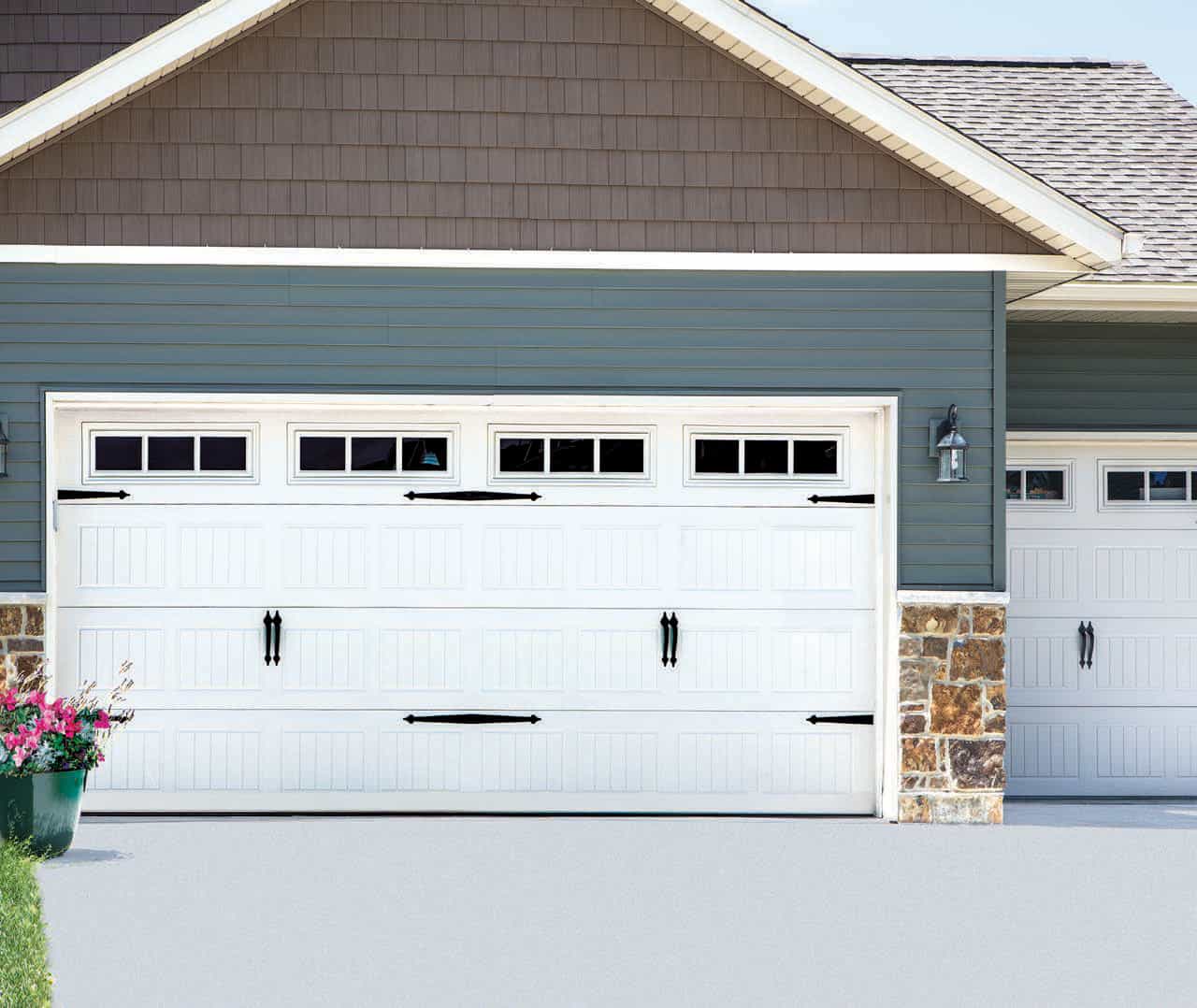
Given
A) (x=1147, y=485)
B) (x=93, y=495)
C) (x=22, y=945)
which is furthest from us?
(x=1147, y=485)

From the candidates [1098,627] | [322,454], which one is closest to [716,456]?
[322,454]

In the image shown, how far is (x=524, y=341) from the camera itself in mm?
9000

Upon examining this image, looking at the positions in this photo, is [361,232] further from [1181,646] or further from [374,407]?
[1181,646]

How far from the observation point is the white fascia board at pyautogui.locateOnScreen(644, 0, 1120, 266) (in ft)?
28.3

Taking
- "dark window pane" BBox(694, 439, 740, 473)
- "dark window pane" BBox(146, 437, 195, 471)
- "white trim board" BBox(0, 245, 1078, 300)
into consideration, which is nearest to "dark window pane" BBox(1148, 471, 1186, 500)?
"white trim board" BBox(0, 245, 1078, 300)

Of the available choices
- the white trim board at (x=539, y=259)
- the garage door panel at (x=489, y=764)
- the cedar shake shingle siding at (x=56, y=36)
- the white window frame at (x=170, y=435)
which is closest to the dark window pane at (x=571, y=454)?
the white trim board at (x=539, y=259)

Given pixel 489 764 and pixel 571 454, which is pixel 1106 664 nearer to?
pixel 571 454

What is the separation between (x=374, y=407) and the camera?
30.0 feet

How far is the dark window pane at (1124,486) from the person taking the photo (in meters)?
10.5

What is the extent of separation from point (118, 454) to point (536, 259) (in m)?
2.64

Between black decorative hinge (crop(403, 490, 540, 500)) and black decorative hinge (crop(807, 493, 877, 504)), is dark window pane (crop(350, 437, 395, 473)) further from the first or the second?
black decorative hinge (crop(807, 493, 877, 504))

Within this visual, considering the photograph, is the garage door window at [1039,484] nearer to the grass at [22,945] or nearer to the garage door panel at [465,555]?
the garage door panel at [465,555]

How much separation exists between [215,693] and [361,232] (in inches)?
108

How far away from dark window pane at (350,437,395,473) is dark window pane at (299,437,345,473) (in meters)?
0.07
